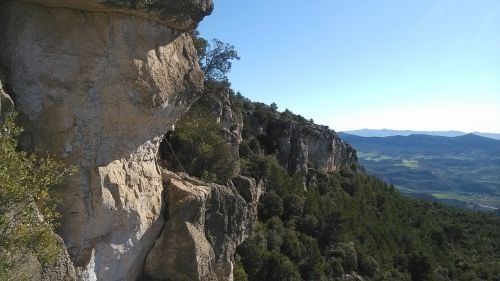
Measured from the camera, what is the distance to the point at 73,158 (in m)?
15.0

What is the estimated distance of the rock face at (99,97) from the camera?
46.8 feet

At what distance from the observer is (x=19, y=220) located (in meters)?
11.2

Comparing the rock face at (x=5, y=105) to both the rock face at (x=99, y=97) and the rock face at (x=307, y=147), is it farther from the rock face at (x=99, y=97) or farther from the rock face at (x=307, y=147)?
the rock face at (x=307, y=147)

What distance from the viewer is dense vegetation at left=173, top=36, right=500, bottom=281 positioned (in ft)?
145

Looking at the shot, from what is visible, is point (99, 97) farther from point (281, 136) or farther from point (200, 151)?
point (281, 136)

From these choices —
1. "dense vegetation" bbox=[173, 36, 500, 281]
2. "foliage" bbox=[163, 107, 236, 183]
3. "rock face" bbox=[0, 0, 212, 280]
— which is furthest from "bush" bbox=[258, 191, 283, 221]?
"rock face" bbox=[0, 0, 212, 280]

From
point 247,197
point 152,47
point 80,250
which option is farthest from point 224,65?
point 80,250

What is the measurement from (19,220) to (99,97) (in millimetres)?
5325

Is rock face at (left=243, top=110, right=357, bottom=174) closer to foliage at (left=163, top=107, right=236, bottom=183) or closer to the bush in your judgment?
the bush

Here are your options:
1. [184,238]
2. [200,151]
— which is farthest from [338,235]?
[184,238]

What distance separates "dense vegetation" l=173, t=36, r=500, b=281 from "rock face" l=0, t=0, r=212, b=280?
380 inches

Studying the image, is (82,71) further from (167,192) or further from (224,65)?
(224,65)

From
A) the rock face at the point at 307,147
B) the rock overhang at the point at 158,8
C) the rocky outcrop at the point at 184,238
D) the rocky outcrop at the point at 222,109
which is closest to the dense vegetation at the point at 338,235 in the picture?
the rocky outcrop at the point at 222,109

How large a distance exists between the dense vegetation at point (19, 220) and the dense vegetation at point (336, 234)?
14671 millimetres
